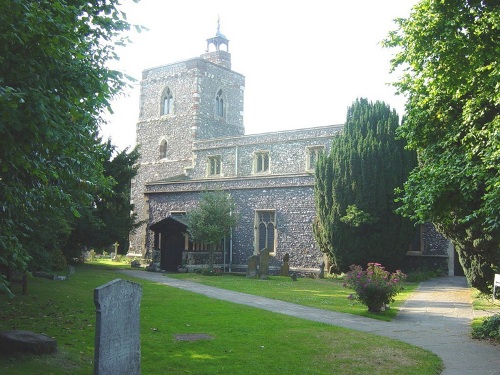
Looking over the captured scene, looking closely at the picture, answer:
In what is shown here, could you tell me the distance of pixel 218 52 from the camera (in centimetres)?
4100

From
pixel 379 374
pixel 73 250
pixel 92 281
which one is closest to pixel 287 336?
pixel 379 374

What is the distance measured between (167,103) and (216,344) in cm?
3115

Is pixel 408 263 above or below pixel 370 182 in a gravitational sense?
below

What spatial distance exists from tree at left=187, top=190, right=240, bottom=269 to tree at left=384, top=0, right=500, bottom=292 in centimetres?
1297

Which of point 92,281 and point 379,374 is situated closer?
point 379,374

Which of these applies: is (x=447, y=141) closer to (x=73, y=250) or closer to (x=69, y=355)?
(x=69, y=355)

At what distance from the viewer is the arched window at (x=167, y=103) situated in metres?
36.9

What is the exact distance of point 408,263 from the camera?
72.5ft

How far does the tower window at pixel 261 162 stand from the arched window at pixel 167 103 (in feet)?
34.3

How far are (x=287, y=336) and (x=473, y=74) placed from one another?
569 cm

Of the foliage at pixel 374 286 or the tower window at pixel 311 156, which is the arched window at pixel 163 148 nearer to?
the tower window at pixel 311 156

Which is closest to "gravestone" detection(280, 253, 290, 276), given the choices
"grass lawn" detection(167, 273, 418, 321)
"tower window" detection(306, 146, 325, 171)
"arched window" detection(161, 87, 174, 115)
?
"grass lawn" detection(167, 273, 418, 321)

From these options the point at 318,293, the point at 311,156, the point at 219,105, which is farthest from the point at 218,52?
the point at 318,293

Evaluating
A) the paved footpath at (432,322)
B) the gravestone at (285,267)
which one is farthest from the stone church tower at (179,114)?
the paved footpath at (432,322)
